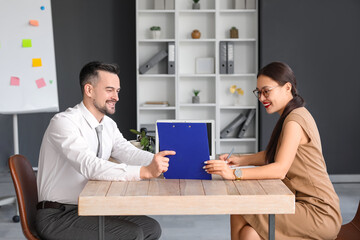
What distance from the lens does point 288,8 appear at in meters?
5.79

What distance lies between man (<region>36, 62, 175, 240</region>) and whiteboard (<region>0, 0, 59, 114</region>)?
Answer: 2035mm

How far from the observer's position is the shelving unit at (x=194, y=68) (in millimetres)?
5914

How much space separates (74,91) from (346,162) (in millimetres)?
3323

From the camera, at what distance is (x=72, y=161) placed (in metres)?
2.33

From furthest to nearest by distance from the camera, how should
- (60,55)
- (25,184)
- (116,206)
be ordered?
1. (60,55)
2. (25,184)
3. (116,206)

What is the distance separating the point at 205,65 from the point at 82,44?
5.04 ft

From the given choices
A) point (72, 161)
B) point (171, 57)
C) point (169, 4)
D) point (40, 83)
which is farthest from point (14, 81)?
point (72, 161)

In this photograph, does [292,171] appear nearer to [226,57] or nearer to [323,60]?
[226,57]

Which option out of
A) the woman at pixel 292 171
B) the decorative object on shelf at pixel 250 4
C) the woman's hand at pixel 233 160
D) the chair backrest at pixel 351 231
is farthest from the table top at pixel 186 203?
the decorative object on shelf at pixel 250 4

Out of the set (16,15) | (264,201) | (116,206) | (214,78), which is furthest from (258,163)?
(214,78)

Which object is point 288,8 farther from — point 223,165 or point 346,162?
point 223,165

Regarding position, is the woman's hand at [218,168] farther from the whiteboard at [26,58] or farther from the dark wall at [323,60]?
Answer: the dark wall at [323,60]

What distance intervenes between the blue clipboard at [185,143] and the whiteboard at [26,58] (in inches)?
110

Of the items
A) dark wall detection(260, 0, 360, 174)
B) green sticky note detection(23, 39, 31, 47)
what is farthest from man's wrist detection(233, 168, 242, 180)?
dark wall detection(260, 0, 360, 174)
